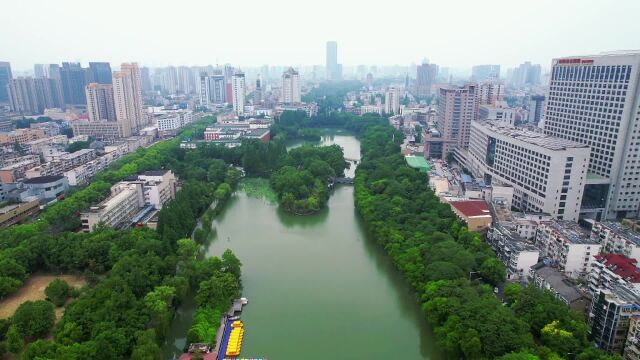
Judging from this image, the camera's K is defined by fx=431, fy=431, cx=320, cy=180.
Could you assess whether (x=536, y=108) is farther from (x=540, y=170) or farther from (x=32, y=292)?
(x=32, y=292)

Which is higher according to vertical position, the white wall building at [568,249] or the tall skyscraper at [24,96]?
the tall skyscraper at [24,96]

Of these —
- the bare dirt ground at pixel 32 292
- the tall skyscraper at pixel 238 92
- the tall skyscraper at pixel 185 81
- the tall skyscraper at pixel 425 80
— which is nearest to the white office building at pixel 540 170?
the bare dirt ground at pixel 32 292

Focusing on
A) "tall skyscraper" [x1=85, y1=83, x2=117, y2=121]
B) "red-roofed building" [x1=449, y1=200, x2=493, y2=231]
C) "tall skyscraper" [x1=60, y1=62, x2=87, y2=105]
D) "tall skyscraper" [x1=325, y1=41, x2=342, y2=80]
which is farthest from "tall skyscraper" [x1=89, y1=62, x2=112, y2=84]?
"tall skyscraper" [x1=325, y1=41, x2=342, y2=80]

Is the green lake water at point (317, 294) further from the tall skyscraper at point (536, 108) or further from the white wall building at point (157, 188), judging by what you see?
the tall skyscraper at point (536, 108)

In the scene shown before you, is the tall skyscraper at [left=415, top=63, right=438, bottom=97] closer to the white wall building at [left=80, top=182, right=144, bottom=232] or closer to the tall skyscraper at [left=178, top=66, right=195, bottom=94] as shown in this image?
the tall skyscraper at [left=178, top=66, right=195, bottom=94]

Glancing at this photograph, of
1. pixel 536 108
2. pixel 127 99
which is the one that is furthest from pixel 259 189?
pixel 536 108

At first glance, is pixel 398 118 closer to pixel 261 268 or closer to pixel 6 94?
pixel 261 268
